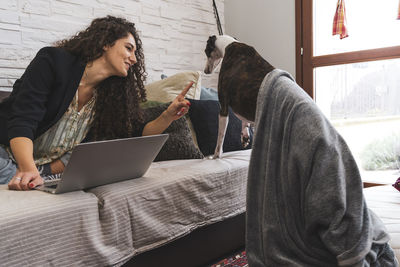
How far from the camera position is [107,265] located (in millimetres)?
1129

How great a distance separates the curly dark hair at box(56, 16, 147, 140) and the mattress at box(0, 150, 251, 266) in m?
0.30

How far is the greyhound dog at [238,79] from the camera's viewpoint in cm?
159

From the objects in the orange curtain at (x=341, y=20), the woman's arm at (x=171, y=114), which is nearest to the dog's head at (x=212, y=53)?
the woman's arm at (x=171, y=114)

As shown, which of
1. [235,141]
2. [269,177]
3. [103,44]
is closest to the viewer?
[269,177]

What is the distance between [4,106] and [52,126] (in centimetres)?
21

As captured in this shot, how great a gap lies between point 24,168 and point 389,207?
1.36 metres

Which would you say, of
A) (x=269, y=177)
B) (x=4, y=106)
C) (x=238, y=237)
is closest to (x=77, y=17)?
(x=4, y=106)

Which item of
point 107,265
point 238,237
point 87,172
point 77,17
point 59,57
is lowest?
point 238,237

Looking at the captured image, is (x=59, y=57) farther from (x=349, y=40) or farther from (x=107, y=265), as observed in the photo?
(x=349, y=40)

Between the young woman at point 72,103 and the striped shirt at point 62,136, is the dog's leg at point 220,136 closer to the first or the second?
the young woman at point 72,103

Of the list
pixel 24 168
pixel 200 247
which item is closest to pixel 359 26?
pixel 200 247

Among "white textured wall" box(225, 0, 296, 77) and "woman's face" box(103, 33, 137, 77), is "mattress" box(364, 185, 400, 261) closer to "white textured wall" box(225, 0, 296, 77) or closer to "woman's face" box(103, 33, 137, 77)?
"woman's face" box(103, 33, 137, 77)

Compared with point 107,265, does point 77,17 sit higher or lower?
higher

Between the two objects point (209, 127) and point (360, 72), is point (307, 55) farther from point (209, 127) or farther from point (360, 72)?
point (209, 127)
